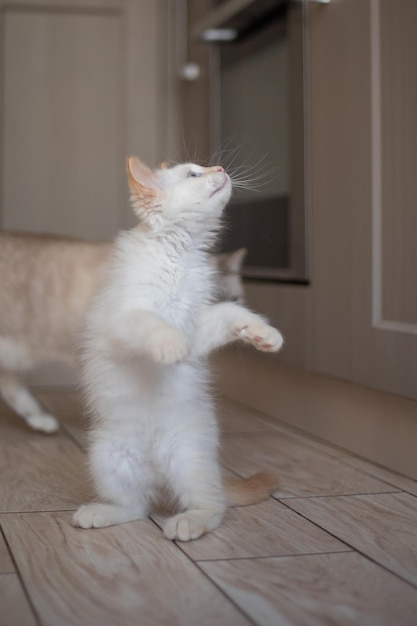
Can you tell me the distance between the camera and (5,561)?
52.9 inches

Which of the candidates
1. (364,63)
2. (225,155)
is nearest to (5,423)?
(225,155)

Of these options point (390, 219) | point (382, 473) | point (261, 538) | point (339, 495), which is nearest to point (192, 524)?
point (261, 538)

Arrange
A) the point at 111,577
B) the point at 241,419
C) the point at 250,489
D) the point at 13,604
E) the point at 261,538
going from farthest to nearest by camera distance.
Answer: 1. the point at 241,419
2. the point at 250,489
3. the point at 261,538
4. the point at 111,577
5. the point at 13,604

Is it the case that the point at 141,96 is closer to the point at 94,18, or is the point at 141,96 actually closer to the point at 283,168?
the point at 94,18

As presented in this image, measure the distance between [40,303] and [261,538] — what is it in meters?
1.11

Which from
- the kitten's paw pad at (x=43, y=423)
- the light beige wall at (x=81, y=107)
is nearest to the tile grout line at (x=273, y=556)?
the kitten's paw pad at (x=43, y=423)

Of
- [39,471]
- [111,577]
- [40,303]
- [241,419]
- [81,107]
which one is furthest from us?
[81,107]

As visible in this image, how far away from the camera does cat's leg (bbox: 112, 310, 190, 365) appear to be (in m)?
1.33

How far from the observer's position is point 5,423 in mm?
2611

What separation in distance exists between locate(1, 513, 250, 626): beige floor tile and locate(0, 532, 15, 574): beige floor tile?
0.01m

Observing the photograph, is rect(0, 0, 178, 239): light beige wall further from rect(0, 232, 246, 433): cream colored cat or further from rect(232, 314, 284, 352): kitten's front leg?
rect(232, 314, 284, 352): kitten's front leg

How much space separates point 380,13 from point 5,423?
4.98ft

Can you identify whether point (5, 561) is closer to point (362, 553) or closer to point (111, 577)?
point (111, 577)

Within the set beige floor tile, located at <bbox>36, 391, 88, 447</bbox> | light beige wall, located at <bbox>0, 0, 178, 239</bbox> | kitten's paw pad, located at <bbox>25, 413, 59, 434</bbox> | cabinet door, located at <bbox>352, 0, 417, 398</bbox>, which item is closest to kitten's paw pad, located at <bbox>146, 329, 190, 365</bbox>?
cabinet door, located at <bbox>352, 0, 417, 398</bbox>
